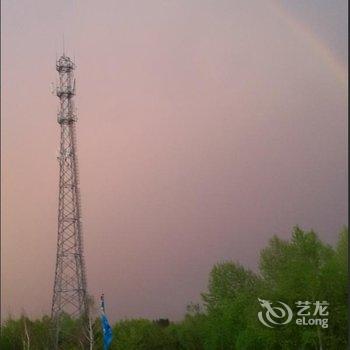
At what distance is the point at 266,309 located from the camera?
33781mm

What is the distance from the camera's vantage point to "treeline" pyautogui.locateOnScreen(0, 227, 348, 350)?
31391mm

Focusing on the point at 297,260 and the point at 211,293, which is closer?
the point at 297,260

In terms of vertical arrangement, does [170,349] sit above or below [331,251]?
below

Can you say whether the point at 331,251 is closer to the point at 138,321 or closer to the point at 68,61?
the point at 68,61

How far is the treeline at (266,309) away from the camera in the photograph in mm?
31391

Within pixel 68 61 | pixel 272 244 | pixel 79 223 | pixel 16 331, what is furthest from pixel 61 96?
pixel 16 331

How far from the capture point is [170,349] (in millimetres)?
58469

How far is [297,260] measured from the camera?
35.2 metres

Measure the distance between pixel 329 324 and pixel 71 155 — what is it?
19825mm

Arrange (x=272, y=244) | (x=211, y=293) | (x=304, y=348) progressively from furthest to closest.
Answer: (x=211, y=293) → (x=272, y=244) → (x=304, y=348)

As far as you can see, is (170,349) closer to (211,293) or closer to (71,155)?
(211,293)

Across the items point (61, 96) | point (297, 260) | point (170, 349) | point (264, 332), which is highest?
point (61, 96)

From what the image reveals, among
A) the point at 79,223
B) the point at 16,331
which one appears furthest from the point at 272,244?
the point at 16,331

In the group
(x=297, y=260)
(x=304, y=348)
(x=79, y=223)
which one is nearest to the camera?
(x=304, y=348)
